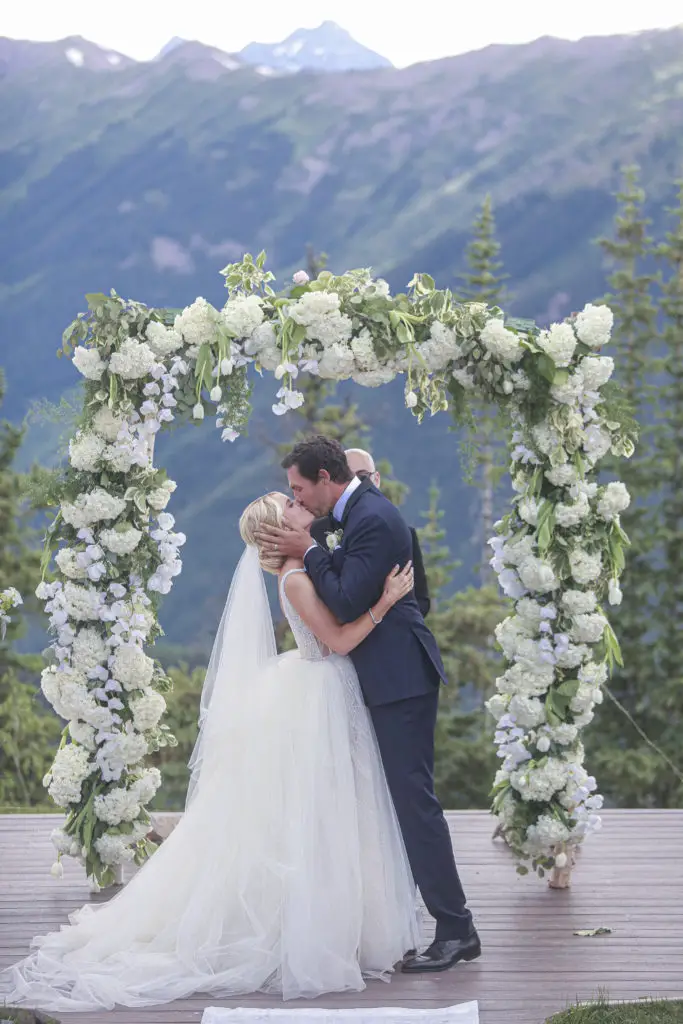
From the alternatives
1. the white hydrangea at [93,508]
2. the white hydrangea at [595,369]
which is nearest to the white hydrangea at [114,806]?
the white hydrangea at [93,508]

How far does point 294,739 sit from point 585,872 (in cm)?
193

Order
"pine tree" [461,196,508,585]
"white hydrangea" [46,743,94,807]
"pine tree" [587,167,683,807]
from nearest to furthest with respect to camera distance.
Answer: "white hydrangea" [46,743,94,807]
"pine tree" [587,167,683,807]
"pine tree" [461,196,508,585]

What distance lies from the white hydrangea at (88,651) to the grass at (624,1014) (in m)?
2.28

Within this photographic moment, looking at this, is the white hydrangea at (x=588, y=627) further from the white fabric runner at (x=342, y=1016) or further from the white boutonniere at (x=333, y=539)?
the white fabric runner at (x=342, y=1016)

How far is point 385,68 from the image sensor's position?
592 inches

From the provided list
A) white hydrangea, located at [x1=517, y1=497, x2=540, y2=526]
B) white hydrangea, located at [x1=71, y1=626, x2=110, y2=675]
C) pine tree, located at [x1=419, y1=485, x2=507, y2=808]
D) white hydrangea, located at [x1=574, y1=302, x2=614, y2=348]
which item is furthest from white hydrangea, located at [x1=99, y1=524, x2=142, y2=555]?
pine tree, located at [x1=419, y1=485, x2=507, y2=808]

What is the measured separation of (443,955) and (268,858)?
0.70 metres

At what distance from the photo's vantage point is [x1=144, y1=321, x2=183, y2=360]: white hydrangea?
4.79m

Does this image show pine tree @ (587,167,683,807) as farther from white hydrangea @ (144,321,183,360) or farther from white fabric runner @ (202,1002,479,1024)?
white fabric runner @ (202,1002,479,1024)

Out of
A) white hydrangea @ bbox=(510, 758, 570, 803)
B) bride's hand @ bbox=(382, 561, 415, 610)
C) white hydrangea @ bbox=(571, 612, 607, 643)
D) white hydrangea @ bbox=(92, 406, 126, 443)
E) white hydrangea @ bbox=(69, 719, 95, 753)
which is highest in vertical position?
white hydrangea @ bbox=(92, 406, 126, 443)

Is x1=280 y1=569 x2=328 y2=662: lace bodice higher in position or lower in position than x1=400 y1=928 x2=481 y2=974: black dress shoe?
higher

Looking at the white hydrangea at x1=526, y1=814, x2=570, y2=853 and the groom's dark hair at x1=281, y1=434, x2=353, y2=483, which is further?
the white hydrangea at x1=526, y1=814, x2=570, y2=853

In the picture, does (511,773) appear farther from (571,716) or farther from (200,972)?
(200,972)

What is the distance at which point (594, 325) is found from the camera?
15.9 feet
